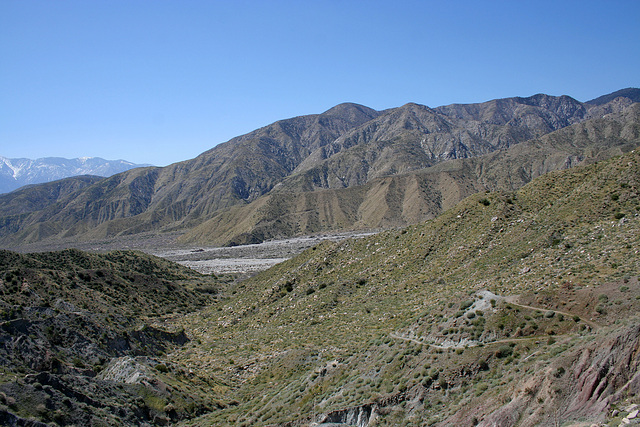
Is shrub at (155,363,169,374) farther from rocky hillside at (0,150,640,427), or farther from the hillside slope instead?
the hillside slope

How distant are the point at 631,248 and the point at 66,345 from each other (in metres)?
36.0

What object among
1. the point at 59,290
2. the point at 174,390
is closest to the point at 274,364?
the point at 174,390

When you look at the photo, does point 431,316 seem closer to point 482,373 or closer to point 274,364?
point 482,373

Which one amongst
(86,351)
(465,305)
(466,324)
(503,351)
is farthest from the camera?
(86,351)

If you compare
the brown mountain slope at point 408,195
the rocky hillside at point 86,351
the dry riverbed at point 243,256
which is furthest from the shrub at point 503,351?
the brown mountain slope at point 408,195

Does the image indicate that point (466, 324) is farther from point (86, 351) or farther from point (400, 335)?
point (86, 351)

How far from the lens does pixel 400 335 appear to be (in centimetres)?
2355

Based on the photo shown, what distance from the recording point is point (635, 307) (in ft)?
56.9

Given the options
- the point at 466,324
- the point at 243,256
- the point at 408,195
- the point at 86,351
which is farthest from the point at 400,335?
the point at 408,195

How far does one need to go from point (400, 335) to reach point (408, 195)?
14165 cm

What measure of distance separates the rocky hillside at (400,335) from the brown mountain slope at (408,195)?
10709cm

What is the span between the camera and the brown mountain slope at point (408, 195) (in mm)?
154875

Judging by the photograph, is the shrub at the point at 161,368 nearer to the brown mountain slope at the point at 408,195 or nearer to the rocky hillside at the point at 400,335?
the rocky hillside at the point at 400,335

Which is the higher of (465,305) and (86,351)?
(465,305)
